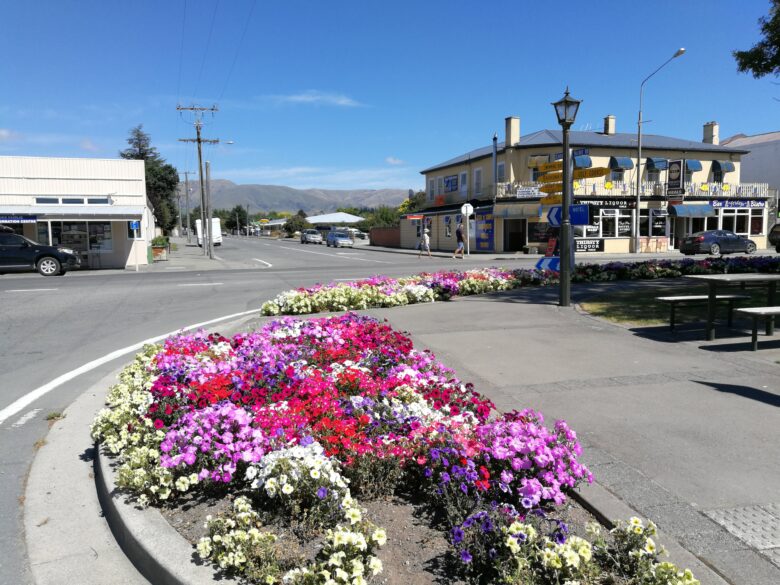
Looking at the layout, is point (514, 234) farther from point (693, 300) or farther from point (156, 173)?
point (156, 173)

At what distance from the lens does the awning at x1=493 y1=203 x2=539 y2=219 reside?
38.2 m

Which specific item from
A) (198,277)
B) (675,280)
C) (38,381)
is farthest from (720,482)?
(198,277)

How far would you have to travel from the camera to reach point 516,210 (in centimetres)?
3847

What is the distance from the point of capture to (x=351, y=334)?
715cm

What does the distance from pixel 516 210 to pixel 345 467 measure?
3639 cm

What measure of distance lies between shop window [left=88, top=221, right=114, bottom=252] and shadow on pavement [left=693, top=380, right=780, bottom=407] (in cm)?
2749

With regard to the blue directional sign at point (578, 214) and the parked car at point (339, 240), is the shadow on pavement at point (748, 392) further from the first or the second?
the parked car at point (339, 240)

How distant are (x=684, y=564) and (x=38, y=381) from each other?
6902 millimetres

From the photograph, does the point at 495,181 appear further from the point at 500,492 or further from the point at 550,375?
the point at 500,492

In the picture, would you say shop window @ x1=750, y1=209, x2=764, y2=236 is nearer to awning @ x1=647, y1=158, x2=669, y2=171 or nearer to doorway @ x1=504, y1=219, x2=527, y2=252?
awning @ x1=647, y1=158, x2=669, y2=171

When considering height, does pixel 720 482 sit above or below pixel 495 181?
below

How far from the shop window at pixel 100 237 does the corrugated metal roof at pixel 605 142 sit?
24701mm

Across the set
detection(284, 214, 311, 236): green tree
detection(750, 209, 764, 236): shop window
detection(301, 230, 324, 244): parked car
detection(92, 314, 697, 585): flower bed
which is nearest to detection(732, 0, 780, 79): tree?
detection(92, 314, 697, 585): flower bed

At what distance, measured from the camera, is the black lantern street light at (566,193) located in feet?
36.3
